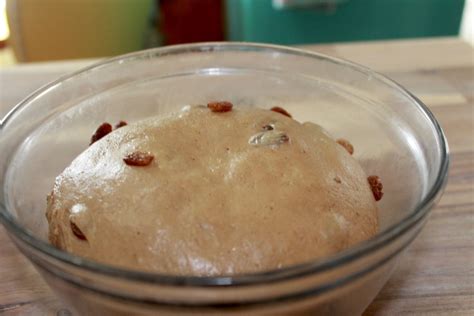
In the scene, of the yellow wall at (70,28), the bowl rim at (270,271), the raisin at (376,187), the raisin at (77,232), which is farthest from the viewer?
the yellow wall at (70,28)

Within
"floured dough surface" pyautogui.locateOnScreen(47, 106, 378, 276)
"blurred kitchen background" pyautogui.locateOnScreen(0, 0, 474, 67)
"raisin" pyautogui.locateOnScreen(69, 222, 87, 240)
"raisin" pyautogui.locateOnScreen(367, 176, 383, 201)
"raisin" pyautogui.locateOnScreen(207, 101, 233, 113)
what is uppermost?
"raisin" pyautogui.locateOnScreen(207, 101, 233, 113)

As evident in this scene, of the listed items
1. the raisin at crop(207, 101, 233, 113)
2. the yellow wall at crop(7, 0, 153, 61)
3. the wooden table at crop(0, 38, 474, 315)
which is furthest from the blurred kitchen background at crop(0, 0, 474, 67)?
the raisin at crop(207, 101, 233, 113)

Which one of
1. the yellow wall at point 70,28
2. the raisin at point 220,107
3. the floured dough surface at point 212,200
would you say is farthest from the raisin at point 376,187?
the yellow wall at point 70,28

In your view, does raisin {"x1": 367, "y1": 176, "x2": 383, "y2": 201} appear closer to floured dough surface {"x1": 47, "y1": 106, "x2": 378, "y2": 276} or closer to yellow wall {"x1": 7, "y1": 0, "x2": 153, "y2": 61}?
floured dough surface {"x1": 47, "y1": 106, "x2": 378, "y2": 276}

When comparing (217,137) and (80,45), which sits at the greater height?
(217,137)

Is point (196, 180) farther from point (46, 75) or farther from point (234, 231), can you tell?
point (46, 75)

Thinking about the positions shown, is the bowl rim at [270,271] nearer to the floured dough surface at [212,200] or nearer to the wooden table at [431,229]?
the floured dough surface at [212,200]

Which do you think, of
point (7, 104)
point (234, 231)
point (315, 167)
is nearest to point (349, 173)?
point (315, 167)
